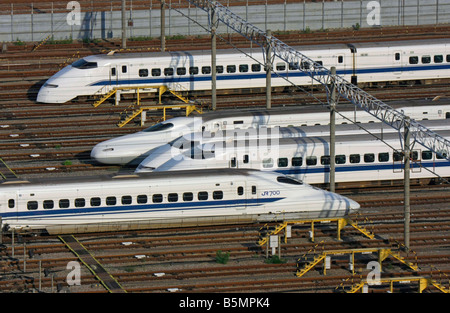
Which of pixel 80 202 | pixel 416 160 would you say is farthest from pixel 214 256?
pixel 416 160

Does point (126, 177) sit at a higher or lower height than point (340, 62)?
lower

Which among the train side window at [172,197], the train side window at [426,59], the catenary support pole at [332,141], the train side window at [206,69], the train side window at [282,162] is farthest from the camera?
the train side window at [426,59]

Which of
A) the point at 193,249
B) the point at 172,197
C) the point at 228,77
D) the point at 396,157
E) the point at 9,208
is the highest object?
the point at 228,77

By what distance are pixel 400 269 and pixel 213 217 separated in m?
8.16

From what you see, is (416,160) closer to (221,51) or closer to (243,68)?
(243,68)

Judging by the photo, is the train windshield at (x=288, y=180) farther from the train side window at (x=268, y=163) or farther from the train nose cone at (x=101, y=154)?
the train nose cone at (x=101, y=154)

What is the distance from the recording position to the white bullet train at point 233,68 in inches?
2685

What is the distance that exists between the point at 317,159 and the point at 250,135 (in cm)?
327

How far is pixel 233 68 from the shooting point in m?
69.8

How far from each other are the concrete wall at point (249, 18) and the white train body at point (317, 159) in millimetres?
29543

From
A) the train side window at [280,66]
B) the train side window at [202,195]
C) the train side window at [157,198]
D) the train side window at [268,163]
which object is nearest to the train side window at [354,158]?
the train side window at [268,163]

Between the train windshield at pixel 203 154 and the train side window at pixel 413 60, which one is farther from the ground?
the train side window at pixel 413 60

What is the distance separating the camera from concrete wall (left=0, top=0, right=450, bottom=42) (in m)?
82.2
